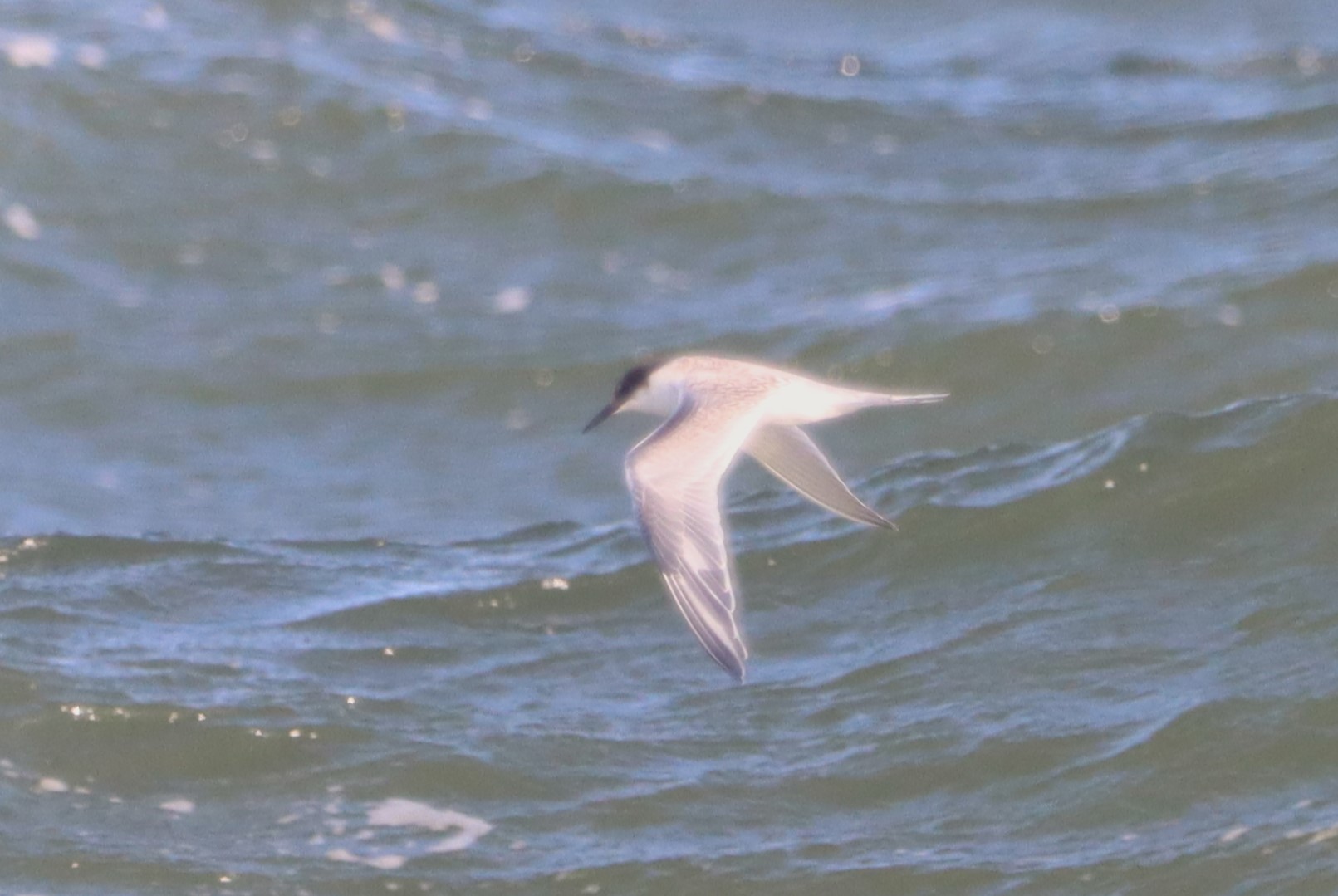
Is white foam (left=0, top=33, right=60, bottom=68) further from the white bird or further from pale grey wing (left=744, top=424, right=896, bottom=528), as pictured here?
pale grey wing (left=744, top=424, right=896, bottom=528)

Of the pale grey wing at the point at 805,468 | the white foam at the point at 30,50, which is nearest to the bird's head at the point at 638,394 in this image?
the pale grey wing at the point at 805,468

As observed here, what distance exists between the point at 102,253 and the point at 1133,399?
6027mm

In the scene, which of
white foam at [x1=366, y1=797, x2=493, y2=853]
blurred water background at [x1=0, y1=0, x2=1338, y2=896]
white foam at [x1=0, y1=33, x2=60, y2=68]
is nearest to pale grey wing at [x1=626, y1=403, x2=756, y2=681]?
blurred water background at [x1=0, y1=0, x2=1338, y2=896]

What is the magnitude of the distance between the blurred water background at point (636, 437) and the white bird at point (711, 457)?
0.94 meters

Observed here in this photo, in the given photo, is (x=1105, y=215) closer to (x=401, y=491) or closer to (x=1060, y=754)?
(x=401, y=491)

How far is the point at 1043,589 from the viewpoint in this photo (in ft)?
22.5

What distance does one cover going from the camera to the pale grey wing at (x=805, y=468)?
5.34 metres

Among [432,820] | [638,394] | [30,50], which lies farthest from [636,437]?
[30,50]

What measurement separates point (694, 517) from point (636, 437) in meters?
5.08

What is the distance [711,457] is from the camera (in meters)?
4.70

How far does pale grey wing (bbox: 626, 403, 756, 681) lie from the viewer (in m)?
4.10

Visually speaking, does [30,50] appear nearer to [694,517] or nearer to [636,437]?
[636,437]

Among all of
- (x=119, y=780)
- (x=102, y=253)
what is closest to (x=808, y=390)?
(x=119, y=780)

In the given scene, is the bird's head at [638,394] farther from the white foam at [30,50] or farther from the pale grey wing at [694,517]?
the white foam at [30,50]
